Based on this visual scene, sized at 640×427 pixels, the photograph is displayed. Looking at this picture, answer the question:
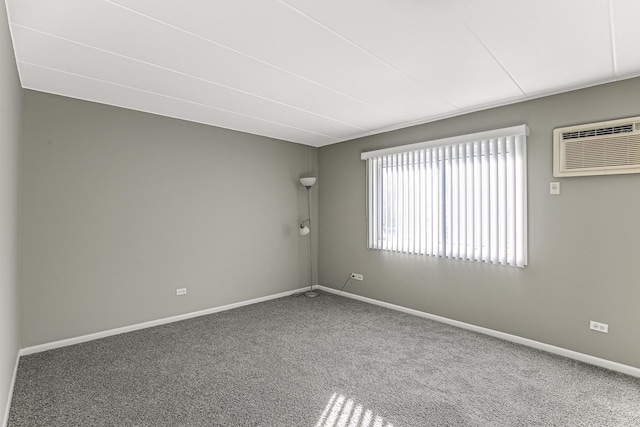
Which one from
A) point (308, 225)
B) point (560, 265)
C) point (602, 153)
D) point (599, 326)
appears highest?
point (602, 153)

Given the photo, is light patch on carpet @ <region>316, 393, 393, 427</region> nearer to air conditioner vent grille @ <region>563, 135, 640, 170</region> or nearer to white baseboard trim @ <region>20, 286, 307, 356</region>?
white baseboard trim @ <region>20, 286, 307, 356</region>

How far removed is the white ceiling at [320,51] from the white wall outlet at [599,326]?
6.81ft

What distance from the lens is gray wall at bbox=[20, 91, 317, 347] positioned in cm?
312

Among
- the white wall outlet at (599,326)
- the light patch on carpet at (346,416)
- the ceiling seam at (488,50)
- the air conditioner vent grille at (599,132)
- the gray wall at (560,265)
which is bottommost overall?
the light patch on carpet at (346,416)

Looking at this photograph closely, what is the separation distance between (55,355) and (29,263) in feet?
2.85

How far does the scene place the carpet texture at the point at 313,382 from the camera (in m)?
2.15

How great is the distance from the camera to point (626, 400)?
92.4 inches

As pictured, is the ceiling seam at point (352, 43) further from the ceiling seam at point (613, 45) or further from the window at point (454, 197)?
the ceiling seam at point (613, 45)

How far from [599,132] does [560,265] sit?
3.99 feet

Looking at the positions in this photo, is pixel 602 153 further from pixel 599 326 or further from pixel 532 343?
pixel 532 343

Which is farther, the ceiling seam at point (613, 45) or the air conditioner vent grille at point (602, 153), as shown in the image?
the air conditioner vent grille at point (602, 153)

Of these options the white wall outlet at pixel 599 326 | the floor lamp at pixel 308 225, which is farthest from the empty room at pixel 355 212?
the floor lamp at pixel 308 225

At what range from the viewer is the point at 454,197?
3848 mm

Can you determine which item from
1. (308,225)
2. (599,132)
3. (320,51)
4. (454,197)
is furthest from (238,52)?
(308,225)
